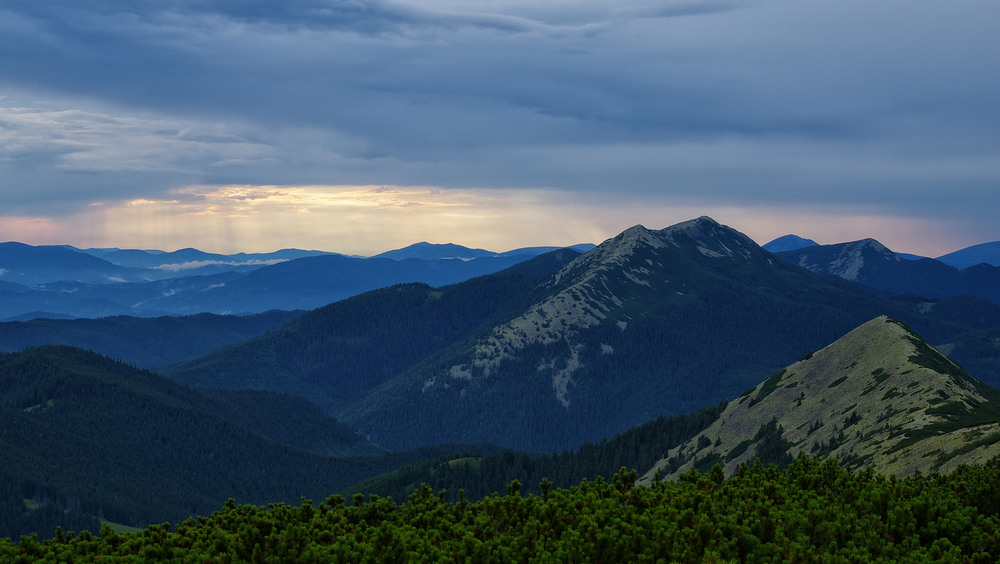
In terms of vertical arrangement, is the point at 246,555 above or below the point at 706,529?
below

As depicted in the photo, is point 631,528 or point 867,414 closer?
point 631,528

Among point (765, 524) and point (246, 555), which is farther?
point (246, 555)

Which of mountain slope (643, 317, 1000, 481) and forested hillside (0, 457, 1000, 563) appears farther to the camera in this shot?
mountain slope (643, 317, 1000, 481)

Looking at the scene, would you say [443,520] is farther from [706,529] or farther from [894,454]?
[894,454]

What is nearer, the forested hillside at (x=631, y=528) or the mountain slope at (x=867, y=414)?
the forested hillside at (x=631, y=528)

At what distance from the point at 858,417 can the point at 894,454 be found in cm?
2940

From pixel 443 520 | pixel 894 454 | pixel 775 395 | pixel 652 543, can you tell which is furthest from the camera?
pixel 775 395

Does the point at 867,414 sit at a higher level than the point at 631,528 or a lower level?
lower

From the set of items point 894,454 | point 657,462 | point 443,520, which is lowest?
point 657,462

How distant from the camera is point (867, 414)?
119 m

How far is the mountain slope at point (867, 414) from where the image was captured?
87.2 meters

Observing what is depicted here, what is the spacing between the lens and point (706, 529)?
3419 centimetres

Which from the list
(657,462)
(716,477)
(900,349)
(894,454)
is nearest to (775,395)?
(900,349)

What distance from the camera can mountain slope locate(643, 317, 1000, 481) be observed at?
8719 centimetres
